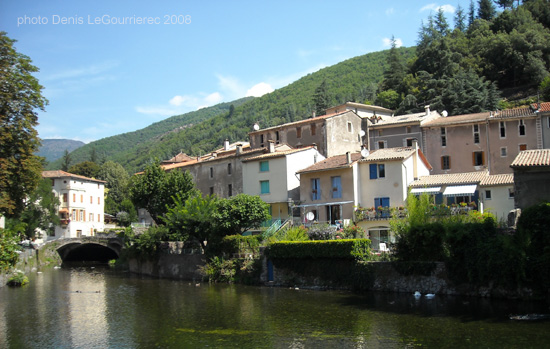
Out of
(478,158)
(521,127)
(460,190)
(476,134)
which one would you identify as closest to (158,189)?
(460,190)

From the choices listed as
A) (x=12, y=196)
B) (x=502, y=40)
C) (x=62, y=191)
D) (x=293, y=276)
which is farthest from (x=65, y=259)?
(x=502, y=40)

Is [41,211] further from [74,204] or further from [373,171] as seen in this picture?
[373,171]

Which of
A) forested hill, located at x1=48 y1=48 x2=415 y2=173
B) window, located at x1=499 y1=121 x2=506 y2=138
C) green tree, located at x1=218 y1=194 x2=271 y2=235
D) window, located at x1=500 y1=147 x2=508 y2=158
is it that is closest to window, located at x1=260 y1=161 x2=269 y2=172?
green tree, located at x1=218 y1=194 x2=271 y2=235

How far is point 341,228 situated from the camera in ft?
125

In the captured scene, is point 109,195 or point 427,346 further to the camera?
point 109,195

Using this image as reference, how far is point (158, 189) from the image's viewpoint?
5069 centimetres

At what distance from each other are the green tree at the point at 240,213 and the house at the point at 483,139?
25762 millimetres

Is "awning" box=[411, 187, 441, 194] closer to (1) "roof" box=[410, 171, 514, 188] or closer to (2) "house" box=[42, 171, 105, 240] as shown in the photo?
(1) "roof" box=[410, 171, 514, 188]

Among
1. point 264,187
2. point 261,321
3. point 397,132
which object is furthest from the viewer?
point 397,132

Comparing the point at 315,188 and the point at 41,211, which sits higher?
the point at 315,188

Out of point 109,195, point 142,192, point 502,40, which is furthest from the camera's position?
point 109,195

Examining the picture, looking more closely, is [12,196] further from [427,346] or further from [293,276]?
[427,346]

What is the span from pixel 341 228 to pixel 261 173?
1289 centimetres

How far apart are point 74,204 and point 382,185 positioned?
49.1 metres
